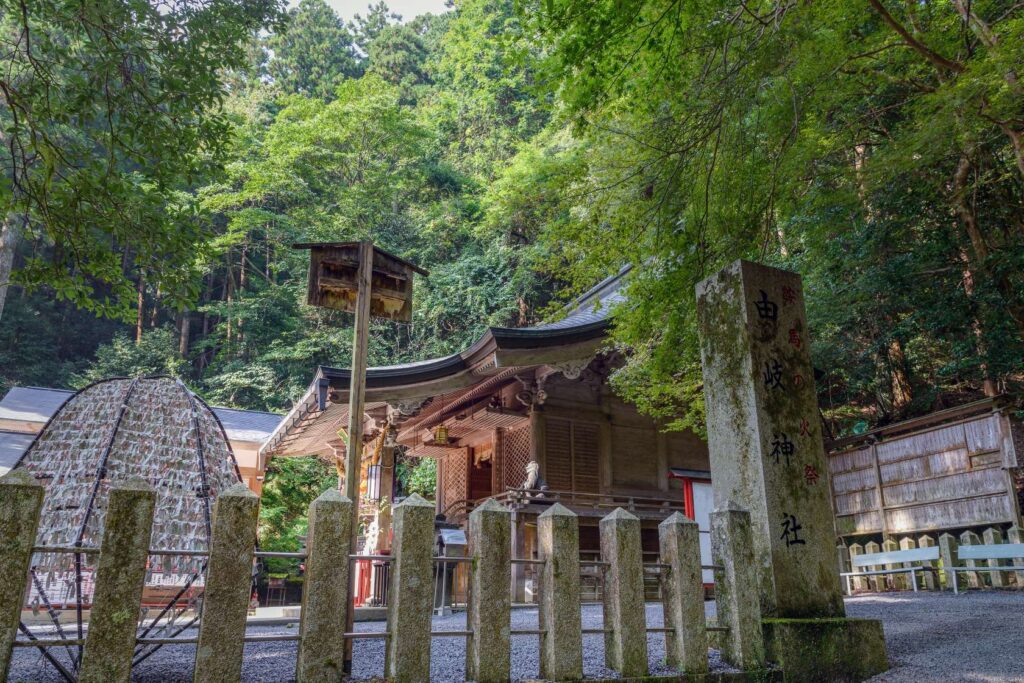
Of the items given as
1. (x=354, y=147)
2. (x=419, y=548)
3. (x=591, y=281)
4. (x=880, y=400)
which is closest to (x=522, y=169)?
(x=354, y=147)

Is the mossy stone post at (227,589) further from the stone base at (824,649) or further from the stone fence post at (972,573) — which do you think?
the stone fence post at (972,573)

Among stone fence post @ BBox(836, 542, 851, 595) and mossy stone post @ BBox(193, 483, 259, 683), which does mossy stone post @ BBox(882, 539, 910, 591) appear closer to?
stone fence post @ BBox(836, 542, 851, 595)

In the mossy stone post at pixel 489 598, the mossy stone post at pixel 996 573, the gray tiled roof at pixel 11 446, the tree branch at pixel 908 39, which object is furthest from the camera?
the gray tiled roof at pixel 11 446

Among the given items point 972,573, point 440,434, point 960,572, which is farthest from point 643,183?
point 440,434

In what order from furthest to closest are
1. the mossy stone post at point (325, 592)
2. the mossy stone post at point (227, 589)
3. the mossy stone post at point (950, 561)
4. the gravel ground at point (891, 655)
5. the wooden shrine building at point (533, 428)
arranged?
the wooden shrine building at point (533, 428) < the mossy stone post at point (950, 561) < the gravel ground at point (891, 655) < the mossy stone post at point (325, 592) < the mossy stone post at point (227, 589)

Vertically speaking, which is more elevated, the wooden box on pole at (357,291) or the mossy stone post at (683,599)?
the wooden box on pole at (357,291)

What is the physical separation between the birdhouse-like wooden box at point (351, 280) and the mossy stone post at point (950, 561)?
906 cm

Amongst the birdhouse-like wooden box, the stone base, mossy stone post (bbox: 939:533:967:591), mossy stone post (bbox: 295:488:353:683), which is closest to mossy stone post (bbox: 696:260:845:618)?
the stone base

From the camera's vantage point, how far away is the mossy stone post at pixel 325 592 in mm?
3227

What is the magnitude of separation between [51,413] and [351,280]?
720 inches

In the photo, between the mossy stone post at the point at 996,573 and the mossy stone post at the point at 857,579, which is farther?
the mossy stone post at the point at 857,579

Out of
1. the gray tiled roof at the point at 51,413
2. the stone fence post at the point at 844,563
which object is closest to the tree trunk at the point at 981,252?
the stone fence post at the point at 844,563

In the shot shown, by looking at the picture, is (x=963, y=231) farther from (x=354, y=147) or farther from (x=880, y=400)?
(x=354, y=147)

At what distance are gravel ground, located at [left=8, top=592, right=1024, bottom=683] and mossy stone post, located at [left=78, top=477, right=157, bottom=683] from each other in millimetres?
698
